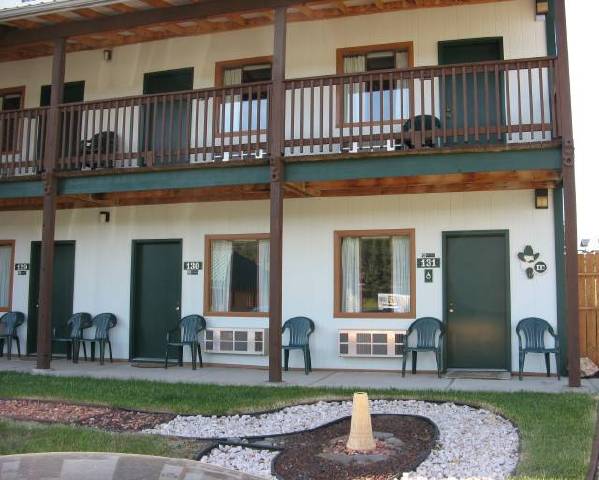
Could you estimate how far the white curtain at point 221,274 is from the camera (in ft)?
39.2

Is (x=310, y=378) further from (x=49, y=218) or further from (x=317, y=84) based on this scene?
(x=49, y=218)

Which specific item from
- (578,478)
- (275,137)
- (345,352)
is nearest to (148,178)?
(275,137)

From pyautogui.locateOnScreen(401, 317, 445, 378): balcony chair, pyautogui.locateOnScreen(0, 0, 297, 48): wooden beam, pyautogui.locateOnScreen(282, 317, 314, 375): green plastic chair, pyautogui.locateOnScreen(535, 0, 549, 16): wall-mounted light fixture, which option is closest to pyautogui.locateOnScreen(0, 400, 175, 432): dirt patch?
pyautogui.locateOnScreen(282, 317, 314, 375): green plastic chair

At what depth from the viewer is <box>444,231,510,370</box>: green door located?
1050 centimetres

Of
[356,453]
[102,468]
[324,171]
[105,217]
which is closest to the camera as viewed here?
[102,468]

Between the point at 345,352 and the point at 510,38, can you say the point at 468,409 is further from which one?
the point at 510,38

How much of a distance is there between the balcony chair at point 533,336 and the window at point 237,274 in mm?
4296

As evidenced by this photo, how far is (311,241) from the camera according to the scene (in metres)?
11.4

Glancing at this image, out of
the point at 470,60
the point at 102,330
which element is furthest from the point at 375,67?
the point at 102,330

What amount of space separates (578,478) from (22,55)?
12760 millimetres

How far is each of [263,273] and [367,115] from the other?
332 cm

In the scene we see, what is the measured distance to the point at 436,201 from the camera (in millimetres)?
10867

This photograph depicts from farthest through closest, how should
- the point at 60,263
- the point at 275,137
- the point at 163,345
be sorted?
the point at 60,263 → the point at 163,345 → the point at 275,137

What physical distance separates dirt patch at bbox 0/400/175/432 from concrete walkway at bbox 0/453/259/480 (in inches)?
188
